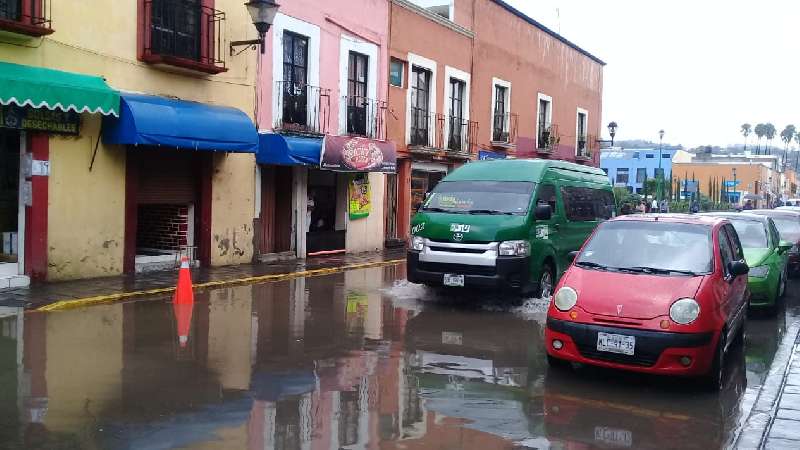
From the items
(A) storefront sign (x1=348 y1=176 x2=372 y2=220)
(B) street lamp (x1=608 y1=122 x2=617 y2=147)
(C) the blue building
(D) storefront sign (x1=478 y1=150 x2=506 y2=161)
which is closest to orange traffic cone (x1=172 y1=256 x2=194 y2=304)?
(A) storefront sign (x1=348 y1=176 x2=372 y2=220)

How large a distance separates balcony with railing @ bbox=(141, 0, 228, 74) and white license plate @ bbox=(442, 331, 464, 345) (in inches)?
300

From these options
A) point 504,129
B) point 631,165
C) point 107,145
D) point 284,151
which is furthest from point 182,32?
point 631,165

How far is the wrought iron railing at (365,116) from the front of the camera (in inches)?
759

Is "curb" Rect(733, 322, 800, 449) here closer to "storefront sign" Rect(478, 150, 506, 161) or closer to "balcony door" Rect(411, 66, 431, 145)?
"balcony door" Rect(411, 66, 431, 145)

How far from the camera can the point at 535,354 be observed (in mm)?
8586

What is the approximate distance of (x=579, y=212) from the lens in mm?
13570

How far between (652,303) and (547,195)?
5420mm

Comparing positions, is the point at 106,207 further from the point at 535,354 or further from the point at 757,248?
the point at 757,248

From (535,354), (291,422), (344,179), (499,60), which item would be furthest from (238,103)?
(499,60)

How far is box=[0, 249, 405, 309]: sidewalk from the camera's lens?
10945mm

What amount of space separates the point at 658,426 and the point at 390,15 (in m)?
16.5

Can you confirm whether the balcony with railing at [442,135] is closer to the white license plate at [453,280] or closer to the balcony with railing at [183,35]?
the balcony with railing at [183,35]

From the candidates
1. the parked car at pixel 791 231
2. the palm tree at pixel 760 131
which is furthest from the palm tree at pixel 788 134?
the parked car at pixel 791 231

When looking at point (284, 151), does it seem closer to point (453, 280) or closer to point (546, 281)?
point (453, 280)
